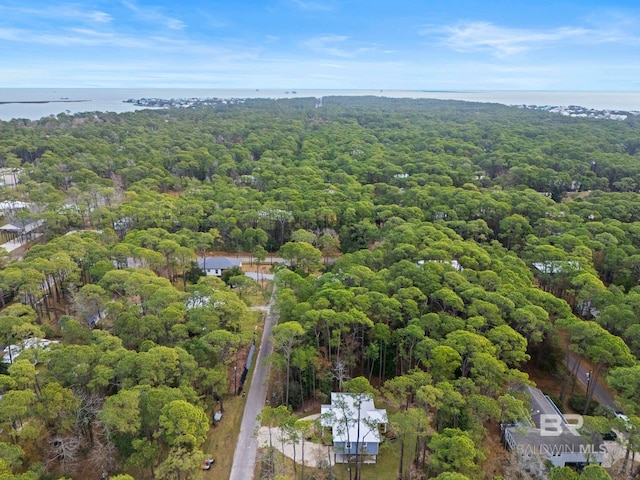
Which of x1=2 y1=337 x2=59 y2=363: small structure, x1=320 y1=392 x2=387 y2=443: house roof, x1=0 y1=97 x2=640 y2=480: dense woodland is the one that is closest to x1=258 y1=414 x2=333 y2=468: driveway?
x1=320 y1=392 x2=387 y2=443: house roof

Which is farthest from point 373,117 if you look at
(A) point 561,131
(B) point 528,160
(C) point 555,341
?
(C) point 555,341

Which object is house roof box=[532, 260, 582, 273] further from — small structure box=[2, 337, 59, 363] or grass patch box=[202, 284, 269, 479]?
small structure box=[2, 337, 59, 363]

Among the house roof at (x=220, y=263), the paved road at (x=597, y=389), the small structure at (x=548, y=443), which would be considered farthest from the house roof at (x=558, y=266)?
the house roof at (x=220, y=263)

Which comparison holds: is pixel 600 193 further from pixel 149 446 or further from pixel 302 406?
pixel 149 446
